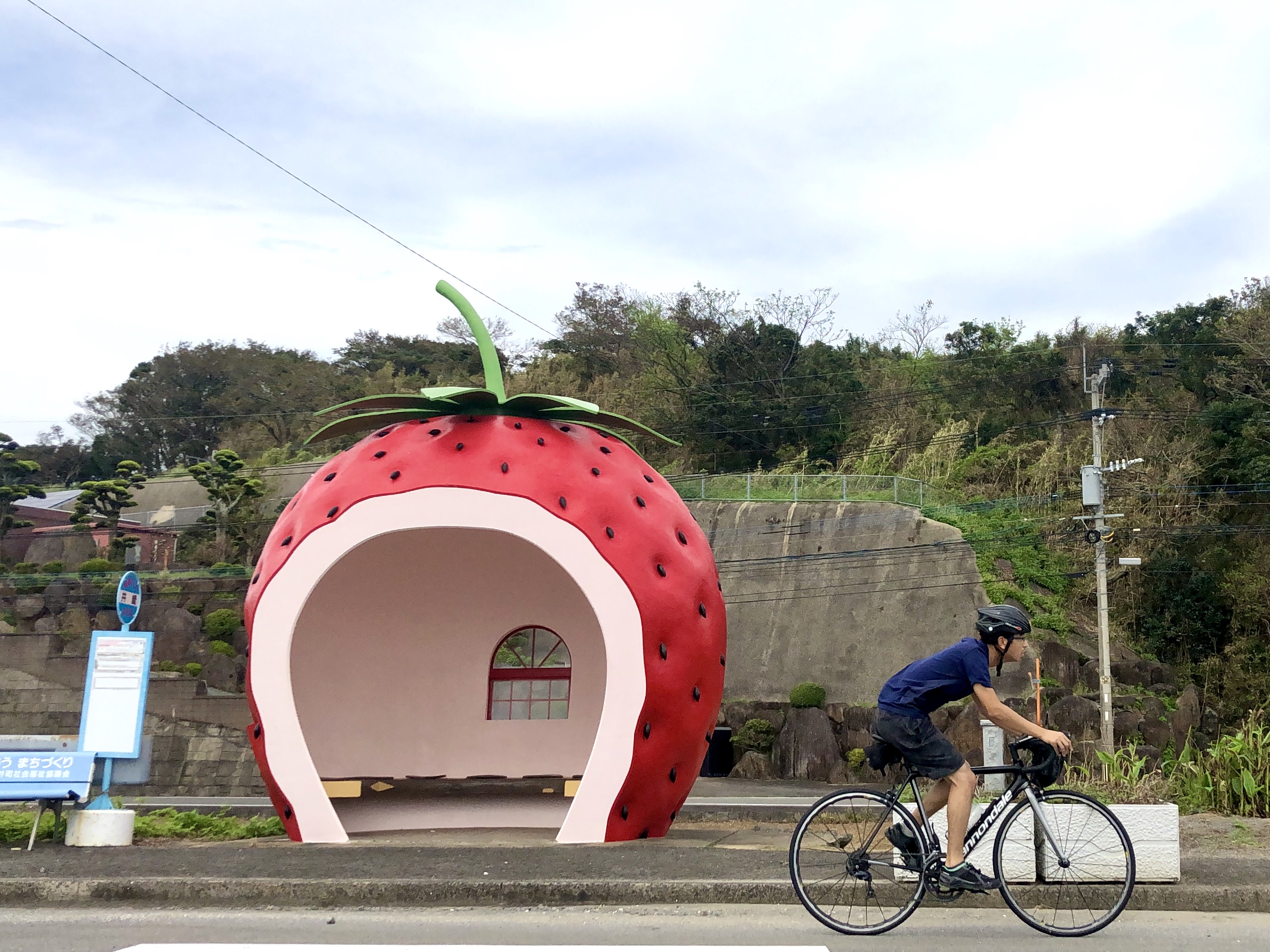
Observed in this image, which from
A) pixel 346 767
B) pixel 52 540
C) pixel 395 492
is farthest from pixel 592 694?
pixel 52 540

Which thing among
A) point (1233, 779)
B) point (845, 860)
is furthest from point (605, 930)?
point (1233, 779)

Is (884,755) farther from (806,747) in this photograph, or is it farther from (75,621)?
(75,621)

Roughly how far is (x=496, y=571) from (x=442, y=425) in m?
3.22

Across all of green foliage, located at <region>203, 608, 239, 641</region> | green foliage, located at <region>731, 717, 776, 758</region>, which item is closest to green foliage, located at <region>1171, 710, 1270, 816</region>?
green foliage, located at <region>731, 717, 776, 758</region>

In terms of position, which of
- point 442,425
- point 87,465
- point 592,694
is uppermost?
point 87,465

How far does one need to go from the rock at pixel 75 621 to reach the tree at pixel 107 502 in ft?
12.2

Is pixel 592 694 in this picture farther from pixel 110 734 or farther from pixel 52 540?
pixel 52 540

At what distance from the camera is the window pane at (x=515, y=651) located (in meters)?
13.6

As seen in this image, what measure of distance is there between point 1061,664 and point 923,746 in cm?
2194

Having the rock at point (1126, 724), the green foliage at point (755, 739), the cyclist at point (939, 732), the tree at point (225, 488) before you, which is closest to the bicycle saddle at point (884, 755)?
the cyclist at point (939, 732)

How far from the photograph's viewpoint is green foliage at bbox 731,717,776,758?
2561 centimetres

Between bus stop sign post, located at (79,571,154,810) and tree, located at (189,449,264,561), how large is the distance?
26403mm

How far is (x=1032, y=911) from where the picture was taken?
218 inches

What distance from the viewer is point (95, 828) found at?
8.95 metres
